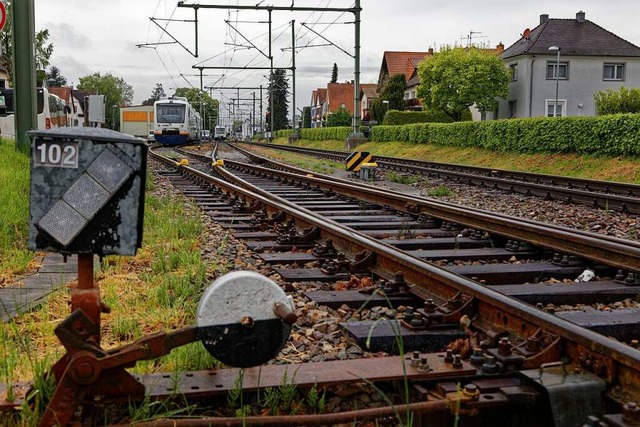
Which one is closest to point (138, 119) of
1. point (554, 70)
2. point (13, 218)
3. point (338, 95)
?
point (554, 70)

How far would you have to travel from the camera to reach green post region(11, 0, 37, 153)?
44.3ft

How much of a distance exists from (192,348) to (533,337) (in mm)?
1450

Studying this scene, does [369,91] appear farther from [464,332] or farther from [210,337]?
[210,337]

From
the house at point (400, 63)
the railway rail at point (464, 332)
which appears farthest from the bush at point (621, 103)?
the house at point (400, 63)

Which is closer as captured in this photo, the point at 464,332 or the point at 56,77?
the point at 464,332

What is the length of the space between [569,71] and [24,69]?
1771 inches

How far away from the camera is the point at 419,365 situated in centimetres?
271

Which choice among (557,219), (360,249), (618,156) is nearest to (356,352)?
(360,249)

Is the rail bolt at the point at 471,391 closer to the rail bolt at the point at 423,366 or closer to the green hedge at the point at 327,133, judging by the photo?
the rail bolt at the point at 423,366

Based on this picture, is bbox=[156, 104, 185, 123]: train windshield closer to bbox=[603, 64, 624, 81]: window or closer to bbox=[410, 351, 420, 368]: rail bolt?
bbox=[603, 64, 624, 81]: window

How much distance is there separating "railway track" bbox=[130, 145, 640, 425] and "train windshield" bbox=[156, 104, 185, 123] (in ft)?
105

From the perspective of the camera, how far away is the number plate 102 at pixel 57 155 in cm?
238

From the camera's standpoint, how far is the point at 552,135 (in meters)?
21.4

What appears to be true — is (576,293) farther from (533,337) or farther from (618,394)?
(618,394)
